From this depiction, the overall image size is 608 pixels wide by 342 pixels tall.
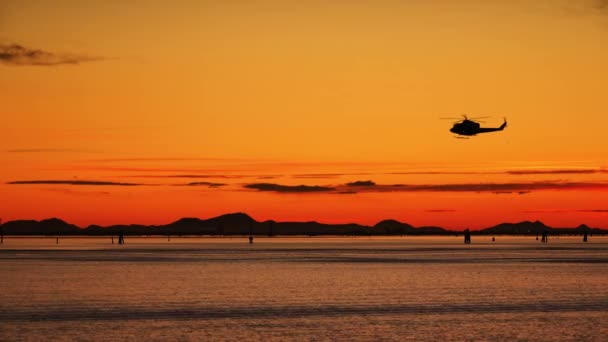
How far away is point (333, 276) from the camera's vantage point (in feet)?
259

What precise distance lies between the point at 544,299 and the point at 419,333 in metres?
18.6

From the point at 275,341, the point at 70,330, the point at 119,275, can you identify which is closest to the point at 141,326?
the point at 70,330

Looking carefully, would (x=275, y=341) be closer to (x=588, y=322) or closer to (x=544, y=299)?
(x=588, y=322)

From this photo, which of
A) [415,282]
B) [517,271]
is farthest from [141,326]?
[517,271]

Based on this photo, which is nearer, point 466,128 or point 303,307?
point 303,307

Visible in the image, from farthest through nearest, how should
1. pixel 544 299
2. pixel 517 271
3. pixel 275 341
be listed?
pixel 517 271, pixel 544 299, pixel 275 341

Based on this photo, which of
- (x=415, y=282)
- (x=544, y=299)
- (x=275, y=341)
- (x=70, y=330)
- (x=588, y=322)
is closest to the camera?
(x=275, y=341)

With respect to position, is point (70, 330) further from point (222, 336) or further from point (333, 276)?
point (333, 276)

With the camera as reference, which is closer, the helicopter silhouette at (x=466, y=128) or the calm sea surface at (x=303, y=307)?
the calm sea surface at (x=303, y=307)

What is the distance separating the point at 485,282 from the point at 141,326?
1432 inches

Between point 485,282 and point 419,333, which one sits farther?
point 485,282

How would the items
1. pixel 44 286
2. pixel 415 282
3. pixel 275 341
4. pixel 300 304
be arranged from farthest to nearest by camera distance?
pixel 415 282, pixel 44 286, pixel 300 304, pixel 275 341

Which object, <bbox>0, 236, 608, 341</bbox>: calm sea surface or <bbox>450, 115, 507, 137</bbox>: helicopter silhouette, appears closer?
<bbox>0, 236, 608, 341</bbox>: calm sea surface

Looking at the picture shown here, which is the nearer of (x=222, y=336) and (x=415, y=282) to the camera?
(x=222, y=336)
